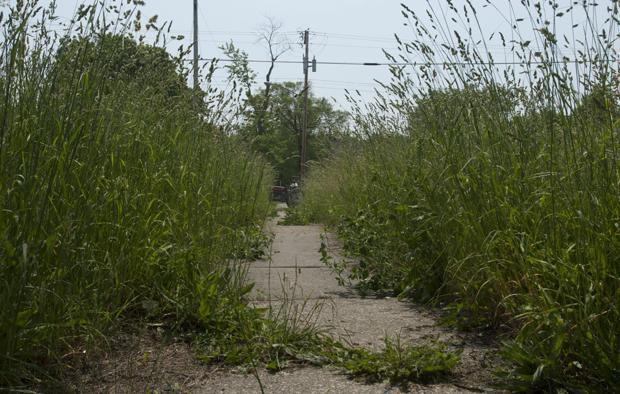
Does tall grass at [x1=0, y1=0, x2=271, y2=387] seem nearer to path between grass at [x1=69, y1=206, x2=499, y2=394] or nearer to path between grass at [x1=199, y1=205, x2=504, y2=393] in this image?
path between grass at [x1=69, y1=206, x2=499, y2=394]

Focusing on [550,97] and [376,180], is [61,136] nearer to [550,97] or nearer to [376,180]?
[550,97]

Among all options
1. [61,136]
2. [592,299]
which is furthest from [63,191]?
[592,299]

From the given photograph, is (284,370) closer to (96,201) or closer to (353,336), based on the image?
(353,336)

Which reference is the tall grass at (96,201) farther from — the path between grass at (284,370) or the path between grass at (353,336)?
the path between grass at (353,336)

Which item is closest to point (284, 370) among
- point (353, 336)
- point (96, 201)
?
point (353, 336)

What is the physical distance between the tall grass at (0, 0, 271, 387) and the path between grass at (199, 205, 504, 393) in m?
0.47

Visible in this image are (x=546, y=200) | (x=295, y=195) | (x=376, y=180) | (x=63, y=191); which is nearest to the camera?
(x=63, y=191)

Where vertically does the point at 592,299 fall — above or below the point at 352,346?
above

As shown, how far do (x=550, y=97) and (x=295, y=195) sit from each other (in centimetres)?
1692

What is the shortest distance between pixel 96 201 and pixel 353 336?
139cm

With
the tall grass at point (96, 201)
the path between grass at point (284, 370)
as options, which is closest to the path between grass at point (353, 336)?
the path between grass at point (284, 370)

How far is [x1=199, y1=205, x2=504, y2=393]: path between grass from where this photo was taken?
265 cm

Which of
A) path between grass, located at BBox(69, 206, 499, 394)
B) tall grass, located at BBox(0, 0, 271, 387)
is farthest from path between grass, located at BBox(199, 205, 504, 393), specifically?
tall grass, located at BBox(0, 0, 271, 387)

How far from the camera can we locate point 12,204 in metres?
2.28
